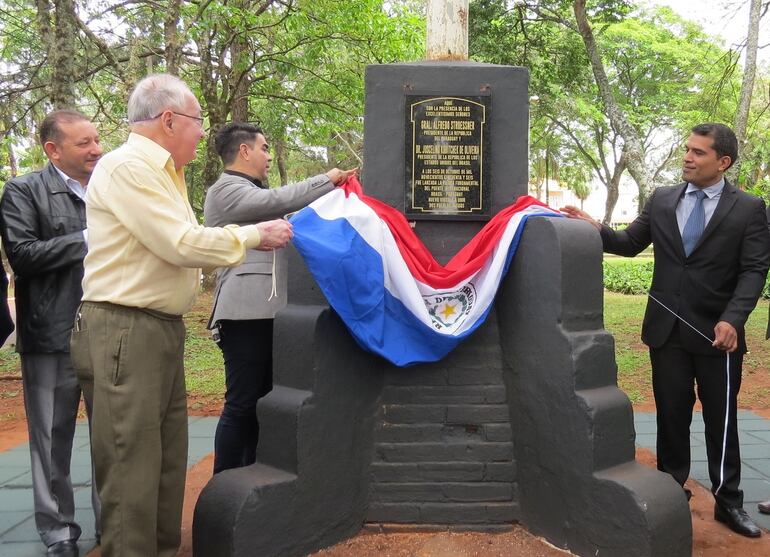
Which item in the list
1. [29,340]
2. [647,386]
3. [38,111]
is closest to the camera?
[29,340]

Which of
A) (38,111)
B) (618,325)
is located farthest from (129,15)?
(618,325)

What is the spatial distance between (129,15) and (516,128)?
10.2 m

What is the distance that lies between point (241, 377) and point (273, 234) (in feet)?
3.56

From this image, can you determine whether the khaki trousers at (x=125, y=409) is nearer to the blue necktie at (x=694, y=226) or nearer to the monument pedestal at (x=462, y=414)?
the monument pedestal at (x=462, y=414)

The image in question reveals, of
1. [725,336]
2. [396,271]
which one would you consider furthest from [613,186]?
[396,271]

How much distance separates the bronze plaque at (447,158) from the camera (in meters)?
3.77

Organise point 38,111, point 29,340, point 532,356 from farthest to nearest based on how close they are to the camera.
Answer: point 38,111
point 532,356
point 29,340

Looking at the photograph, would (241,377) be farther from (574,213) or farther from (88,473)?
(574,213)

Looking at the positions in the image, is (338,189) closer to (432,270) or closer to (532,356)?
(432,270)

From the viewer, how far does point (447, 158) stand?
3.80 metres

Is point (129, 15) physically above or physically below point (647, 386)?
above

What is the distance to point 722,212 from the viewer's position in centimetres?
364

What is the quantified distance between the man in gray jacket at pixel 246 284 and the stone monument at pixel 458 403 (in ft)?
0.64

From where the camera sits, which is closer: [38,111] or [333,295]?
[333,295]
